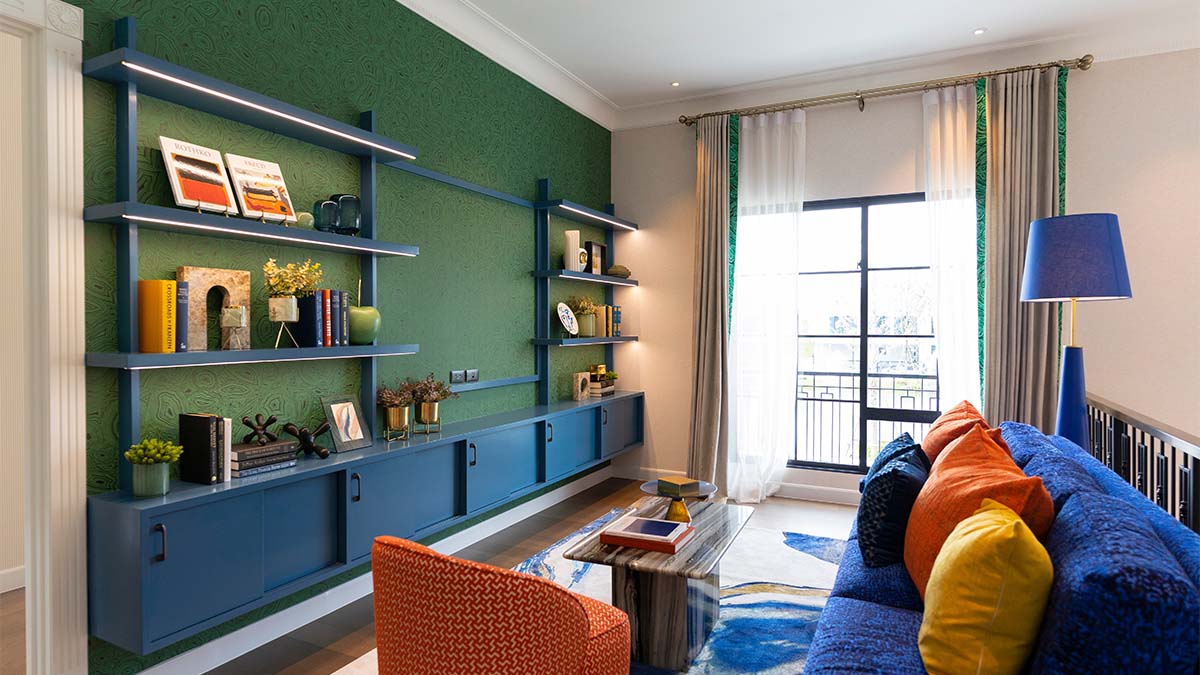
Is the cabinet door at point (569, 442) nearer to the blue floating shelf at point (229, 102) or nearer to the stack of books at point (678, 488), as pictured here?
the stack of books at point (678, 488)

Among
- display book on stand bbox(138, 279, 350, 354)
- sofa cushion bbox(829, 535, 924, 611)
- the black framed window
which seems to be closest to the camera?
sofa cushion bbox(829, 535, 924, 611)

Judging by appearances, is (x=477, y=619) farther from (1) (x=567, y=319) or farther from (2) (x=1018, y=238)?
(2) (x=1018, y=238)

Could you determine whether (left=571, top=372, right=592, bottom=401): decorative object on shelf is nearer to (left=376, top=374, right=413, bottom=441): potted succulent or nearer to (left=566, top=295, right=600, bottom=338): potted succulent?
(left=566, top=295, right=600, bottom=338): potted succulent

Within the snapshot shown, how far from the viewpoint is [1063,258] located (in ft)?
9.80

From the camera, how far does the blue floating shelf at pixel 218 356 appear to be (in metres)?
2.18

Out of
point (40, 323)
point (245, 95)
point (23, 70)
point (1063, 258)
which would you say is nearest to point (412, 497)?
point (40, 323)

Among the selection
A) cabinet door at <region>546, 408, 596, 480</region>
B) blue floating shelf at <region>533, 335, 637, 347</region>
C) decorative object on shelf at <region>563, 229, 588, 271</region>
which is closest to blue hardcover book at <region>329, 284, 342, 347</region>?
cabinet door at <region>546, 408, 596, 480</region>

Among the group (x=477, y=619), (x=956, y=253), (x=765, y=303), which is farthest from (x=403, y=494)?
(x=956, y=253)

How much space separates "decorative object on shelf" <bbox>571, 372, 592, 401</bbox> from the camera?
5.17 meters

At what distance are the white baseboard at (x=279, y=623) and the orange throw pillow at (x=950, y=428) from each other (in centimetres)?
258

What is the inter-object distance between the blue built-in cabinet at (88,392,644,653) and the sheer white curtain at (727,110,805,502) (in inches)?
79.7

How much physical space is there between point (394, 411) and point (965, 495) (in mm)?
2530

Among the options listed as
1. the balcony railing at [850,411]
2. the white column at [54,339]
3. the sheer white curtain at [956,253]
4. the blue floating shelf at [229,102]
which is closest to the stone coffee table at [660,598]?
the white column at [54,339]

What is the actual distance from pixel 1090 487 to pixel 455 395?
3.08 m
